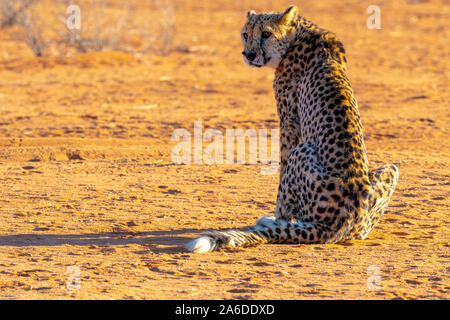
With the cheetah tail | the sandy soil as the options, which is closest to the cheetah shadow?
the sandy soil

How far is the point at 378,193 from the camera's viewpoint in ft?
17.0

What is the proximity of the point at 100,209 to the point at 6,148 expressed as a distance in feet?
8.34

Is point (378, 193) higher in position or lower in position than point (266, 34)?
lower

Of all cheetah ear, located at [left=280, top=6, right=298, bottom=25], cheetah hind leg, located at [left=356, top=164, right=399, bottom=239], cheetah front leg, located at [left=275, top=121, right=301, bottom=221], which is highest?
cheetah ear, located at [left=280, top=6, right=298, bottom=25]

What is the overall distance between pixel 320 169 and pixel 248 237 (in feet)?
2.18

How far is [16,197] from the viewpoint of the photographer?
652cm

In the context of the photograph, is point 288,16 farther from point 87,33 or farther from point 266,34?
point 87,33

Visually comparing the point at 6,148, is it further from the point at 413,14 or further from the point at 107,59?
the point at 413,14

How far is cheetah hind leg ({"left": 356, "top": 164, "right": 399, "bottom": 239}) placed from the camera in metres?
5.17

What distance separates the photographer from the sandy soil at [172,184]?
4555 mm

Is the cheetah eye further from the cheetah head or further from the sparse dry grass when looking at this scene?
the sparse dry grass

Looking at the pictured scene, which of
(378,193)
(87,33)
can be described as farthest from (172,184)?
(87,33)

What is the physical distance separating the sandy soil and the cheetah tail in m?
0.08

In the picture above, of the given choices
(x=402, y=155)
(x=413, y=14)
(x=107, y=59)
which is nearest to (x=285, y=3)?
(x=413, y=14)
